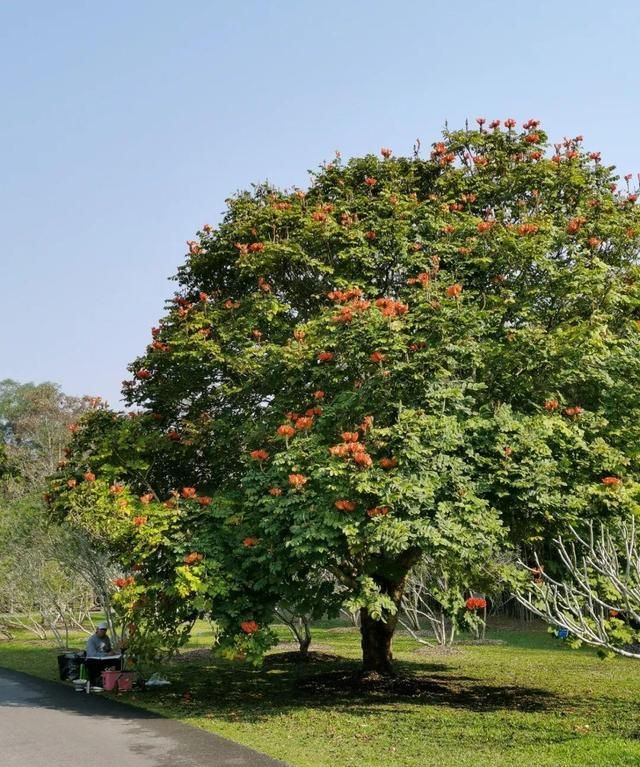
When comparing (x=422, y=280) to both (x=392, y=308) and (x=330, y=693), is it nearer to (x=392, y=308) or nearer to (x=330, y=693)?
(x=392, y=308)

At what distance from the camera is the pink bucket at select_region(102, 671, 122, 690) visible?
13.9m

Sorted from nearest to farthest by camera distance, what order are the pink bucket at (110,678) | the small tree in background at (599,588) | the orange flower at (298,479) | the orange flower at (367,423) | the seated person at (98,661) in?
the small tree in background at (599,588) → the orange flower at (298,479) → the orange flower at (367,423) → the pink bucket at (110,678) → the seated person at (98,661)

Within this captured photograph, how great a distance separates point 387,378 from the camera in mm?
10812

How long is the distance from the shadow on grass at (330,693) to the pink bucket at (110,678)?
2.21 feet

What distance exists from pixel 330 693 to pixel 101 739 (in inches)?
190

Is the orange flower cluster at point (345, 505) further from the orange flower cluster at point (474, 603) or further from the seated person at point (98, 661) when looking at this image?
the seated person at point (98, 661)

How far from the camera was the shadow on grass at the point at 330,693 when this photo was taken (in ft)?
39.0

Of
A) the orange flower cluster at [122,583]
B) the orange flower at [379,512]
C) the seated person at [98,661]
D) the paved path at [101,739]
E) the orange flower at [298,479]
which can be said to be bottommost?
the paved path at [101,739]

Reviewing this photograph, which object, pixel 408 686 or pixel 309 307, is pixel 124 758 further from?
→ pixel 309 307

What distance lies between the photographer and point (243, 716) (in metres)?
11.3

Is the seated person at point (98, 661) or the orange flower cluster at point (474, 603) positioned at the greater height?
the orange flower cluster at point (474, 603)

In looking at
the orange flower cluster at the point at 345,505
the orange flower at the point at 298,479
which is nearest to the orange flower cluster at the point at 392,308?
the orange flower at the point at 298,479

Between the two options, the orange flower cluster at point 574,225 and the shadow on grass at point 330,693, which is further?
the shadow on grass at point 330,693

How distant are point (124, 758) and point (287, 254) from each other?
25.0 ft
